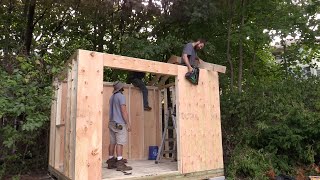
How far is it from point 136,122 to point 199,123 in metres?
1.90

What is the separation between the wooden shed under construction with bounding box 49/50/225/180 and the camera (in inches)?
156

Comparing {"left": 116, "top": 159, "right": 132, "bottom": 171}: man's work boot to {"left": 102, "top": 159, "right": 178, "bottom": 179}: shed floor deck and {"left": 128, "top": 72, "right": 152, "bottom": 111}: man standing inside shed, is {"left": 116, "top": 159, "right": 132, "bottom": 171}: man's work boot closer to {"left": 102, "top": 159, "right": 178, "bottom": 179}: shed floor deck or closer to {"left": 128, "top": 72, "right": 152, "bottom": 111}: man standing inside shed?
{"left": 102, "top": 159, "right": 178, "bottom": 179}: shed floor deck

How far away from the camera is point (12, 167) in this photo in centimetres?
653

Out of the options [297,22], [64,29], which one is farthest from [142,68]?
[64,29]

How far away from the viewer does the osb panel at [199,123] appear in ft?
16.3

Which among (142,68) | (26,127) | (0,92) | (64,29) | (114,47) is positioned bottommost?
(26,127)

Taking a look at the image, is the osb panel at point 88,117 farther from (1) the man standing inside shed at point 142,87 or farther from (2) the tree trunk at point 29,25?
(2) the tree trunk at point 29,25

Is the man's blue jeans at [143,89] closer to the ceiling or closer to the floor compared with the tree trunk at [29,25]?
closer to the floor

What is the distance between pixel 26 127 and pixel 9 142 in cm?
39

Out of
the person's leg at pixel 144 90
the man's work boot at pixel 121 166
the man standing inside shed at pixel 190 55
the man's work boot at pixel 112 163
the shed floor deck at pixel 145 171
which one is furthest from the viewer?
the person's leg at pixel 144 90

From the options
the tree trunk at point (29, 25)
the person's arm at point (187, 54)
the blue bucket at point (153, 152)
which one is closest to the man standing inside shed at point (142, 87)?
the blue bucket at point (153, 152)

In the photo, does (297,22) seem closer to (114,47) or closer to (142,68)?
(142,68)

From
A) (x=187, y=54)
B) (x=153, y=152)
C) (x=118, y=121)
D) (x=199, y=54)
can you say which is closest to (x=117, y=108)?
(x=118, y=121)

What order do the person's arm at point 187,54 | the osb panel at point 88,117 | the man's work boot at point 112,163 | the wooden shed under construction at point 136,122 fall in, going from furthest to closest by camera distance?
the person's arm at point 187,54 → the man's work boot at point 112,163 → the wooden shed under construction at point 136,122 → the osb panel at point 88,117
